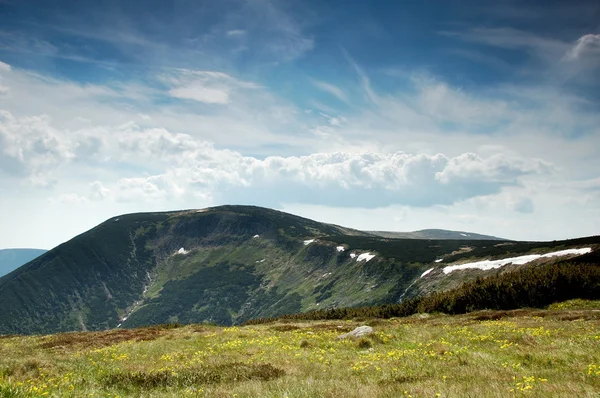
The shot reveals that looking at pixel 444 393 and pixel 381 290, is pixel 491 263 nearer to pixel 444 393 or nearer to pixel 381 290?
pixel 381 290

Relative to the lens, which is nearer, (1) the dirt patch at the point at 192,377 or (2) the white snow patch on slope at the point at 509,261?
(1) the dirt patch at the point at 192,377

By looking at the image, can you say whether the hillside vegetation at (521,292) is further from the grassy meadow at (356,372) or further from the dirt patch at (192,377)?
the dirt patch at (192,377)

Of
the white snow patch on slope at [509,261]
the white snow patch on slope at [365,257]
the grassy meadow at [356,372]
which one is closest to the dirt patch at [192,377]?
the grassy meadow at [356,372]

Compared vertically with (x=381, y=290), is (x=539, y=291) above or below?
above

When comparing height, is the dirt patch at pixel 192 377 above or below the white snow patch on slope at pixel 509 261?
above

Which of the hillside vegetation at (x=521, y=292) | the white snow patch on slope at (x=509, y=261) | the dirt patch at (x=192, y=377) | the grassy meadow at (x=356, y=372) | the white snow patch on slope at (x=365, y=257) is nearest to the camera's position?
the grassy meadow at (x=356, y=372)

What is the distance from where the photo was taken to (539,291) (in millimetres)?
42719

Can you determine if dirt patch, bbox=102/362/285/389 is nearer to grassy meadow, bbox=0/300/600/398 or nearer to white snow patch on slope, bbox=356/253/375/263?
grassy meadow, bbox=0/300/600/398

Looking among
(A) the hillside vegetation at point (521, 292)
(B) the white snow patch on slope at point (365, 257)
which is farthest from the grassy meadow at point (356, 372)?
→ (B) the white snow patch on slope at point (365, 257)

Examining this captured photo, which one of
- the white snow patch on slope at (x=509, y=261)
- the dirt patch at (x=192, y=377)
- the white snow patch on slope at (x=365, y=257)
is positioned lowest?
the white snow patch on slope at (x=365, y=257)

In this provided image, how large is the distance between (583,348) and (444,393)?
29.6 ft

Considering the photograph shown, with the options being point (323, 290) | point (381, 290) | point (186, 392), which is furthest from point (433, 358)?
point (323, 290)

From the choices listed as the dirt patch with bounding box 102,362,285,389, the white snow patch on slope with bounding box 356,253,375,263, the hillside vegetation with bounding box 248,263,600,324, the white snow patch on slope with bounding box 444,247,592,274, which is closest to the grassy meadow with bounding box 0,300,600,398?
the dirt patch with bounding box 102,362,285,389

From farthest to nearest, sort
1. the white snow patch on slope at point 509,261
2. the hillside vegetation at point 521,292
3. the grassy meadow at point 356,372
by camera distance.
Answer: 1. the white snow patch on slope at point 509,261
2. the hillside vegetation at point 521,292
3. the grassy meadow at point 356,372
